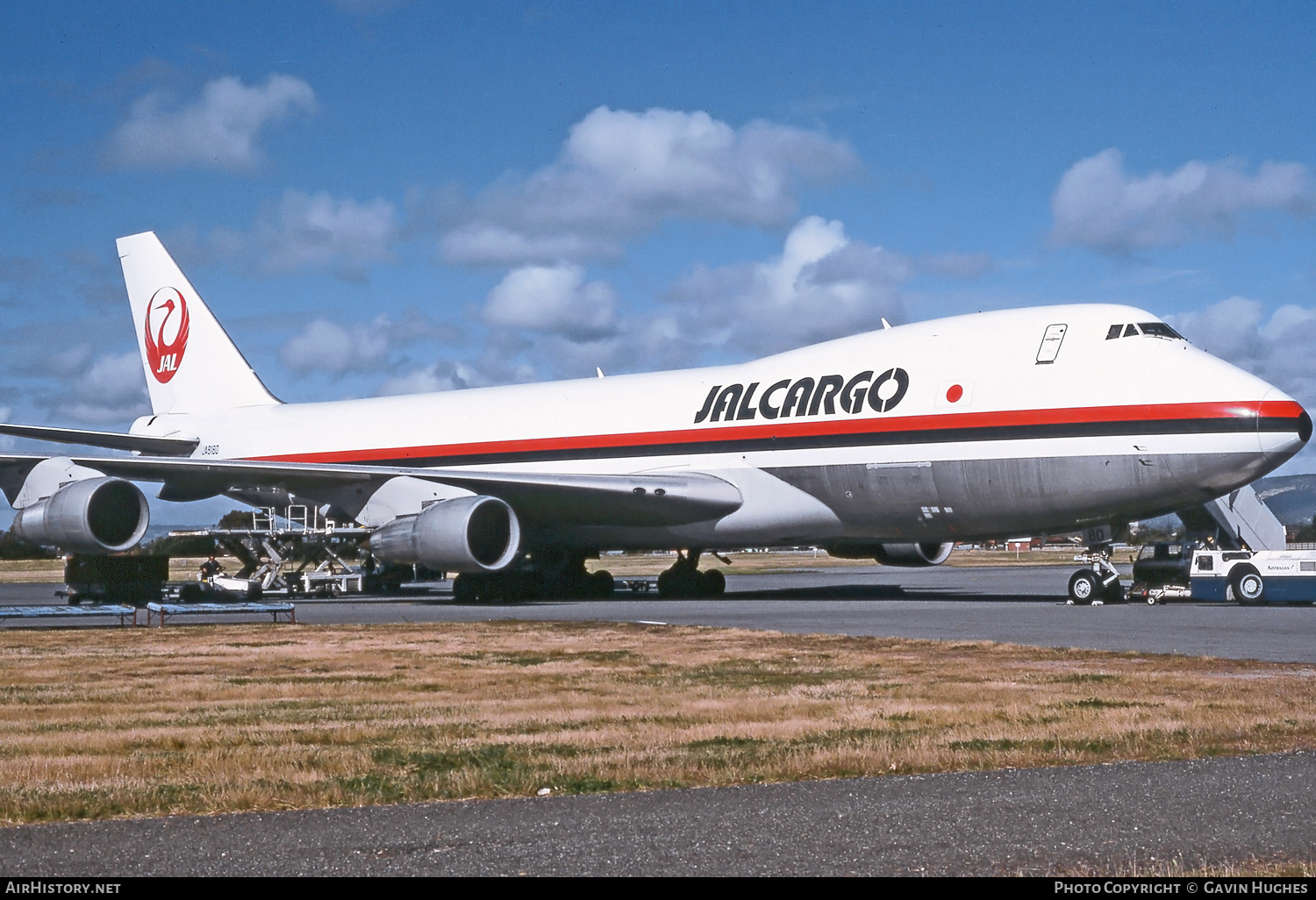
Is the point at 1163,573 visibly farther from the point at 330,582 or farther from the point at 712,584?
the point at 330,582

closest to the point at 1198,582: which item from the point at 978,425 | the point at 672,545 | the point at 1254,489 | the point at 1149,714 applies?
the point at 1254,489

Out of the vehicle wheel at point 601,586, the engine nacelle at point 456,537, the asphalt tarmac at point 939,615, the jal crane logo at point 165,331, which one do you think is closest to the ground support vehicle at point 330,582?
the asphalt tarmac at point 939,615

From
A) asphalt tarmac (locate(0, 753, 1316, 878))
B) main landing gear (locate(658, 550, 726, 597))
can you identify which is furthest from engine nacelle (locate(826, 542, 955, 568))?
asphalt tarmac (locate(0, 753, 1316, 878))

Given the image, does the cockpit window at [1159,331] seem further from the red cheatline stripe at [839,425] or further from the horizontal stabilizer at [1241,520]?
the horizontal stabilizer at [1241,520]

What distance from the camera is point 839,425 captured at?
80.4 ft

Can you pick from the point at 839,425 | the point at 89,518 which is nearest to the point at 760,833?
the point at 839,425

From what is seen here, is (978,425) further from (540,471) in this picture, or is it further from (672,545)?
(540,471)

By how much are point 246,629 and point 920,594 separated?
15.2 meters

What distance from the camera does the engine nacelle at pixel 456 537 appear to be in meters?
25.2

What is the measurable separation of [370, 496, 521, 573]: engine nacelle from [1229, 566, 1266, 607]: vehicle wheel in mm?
13205

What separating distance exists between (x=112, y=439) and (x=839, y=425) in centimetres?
1851

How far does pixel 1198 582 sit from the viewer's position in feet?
79.0

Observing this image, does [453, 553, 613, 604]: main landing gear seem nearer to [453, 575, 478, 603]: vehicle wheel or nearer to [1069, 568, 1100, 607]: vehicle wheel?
[453, 575, 478, 603]: vehicle wheel

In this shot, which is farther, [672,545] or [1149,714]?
[672,545]
